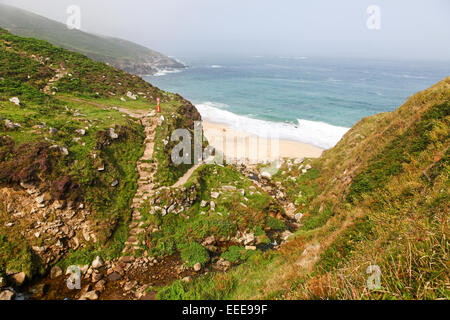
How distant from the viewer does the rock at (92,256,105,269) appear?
458 inches

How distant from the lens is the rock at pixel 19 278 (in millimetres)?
10031

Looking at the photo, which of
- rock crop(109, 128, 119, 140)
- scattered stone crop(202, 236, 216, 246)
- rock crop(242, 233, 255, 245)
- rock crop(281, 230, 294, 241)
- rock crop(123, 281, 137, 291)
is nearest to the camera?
rock crop(123, 281, 137, 291)

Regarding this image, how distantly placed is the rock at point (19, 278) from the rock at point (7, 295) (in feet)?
1.51

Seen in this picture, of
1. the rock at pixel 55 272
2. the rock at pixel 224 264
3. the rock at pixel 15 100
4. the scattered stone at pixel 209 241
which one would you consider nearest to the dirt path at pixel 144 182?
the rock at pixel 55 272

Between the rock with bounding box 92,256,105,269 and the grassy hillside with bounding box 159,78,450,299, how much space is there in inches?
175

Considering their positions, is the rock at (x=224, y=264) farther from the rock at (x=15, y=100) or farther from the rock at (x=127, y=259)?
the rock at (x=15, y=100)

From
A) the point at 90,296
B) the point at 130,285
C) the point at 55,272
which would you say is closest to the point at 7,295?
the point at 55,272

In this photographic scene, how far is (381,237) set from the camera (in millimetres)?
6410

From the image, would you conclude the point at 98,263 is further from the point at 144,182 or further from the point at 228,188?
the point at 228,188

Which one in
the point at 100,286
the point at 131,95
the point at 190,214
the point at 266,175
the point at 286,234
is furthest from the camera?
the point at 131,95

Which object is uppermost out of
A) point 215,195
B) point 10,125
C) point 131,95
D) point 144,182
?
point 131,95

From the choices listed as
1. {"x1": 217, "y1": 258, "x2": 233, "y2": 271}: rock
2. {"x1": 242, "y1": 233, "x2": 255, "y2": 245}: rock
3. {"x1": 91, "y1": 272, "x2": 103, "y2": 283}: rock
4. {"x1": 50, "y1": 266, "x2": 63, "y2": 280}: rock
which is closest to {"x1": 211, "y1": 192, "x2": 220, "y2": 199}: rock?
{"x1": 242, "y1": 233, "x2": 255, "y2": 245}: rock

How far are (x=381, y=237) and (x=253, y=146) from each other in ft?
110

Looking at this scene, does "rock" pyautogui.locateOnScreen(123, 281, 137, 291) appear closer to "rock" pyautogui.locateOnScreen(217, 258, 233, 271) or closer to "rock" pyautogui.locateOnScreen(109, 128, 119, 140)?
"rock" pyautogui.locateOnScreen(217, 258, 233, 271)
